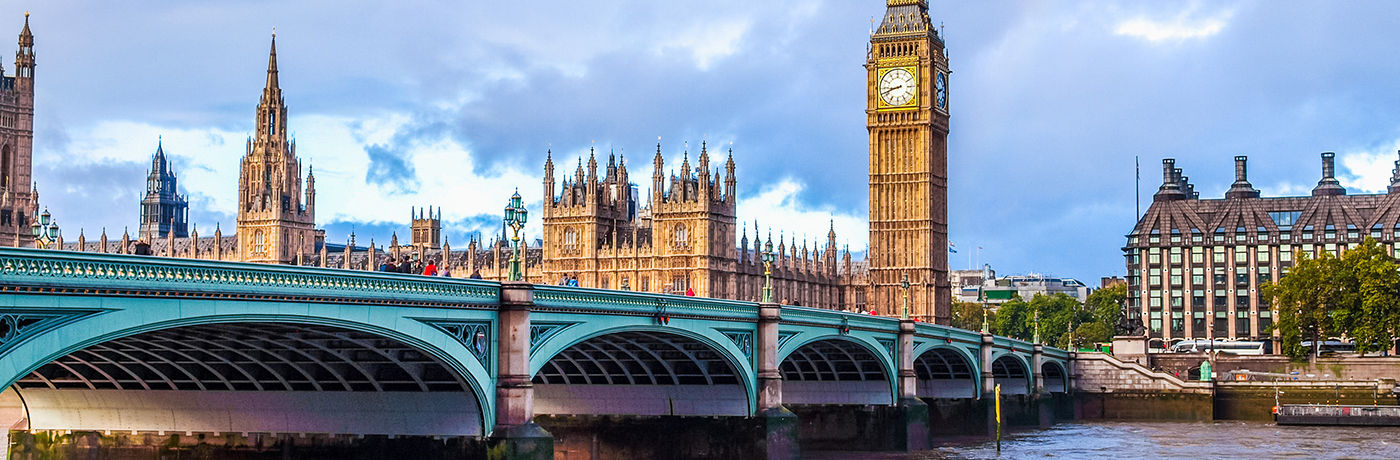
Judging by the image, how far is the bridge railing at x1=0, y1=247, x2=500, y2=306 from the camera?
23297mm

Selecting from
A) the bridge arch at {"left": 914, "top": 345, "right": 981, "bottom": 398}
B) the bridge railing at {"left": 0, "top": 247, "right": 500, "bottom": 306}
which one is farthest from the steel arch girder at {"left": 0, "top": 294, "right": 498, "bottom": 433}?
the bridge arch at {"left": 914, "top": 345, "right": 981, "bottom": 398}

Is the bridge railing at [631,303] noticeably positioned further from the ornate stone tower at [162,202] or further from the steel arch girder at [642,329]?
the ornate stone tower at [162,202]

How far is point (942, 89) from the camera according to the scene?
117250 mm

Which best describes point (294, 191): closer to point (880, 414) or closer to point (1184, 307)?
point (1184, 307)

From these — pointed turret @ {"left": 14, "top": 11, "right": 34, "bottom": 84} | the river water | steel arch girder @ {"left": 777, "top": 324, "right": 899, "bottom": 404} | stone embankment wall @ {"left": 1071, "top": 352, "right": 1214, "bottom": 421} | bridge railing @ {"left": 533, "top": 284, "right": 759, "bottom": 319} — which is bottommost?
the river water

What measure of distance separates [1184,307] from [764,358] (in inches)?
3546

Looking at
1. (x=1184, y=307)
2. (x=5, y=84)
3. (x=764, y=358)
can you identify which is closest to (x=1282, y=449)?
(x=764, y=358)

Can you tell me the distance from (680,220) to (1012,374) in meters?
22.6

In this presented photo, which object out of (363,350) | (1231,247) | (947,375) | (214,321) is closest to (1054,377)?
(947,375)

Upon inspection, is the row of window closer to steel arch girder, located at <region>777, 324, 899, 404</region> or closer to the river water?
the river water

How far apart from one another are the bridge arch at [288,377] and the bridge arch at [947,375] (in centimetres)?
3547

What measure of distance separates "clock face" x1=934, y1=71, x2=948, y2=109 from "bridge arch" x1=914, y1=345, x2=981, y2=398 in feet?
147

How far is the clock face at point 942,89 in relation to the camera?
115956 mm

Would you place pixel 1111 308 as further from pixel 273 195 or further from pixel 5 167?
pixel 5 167
